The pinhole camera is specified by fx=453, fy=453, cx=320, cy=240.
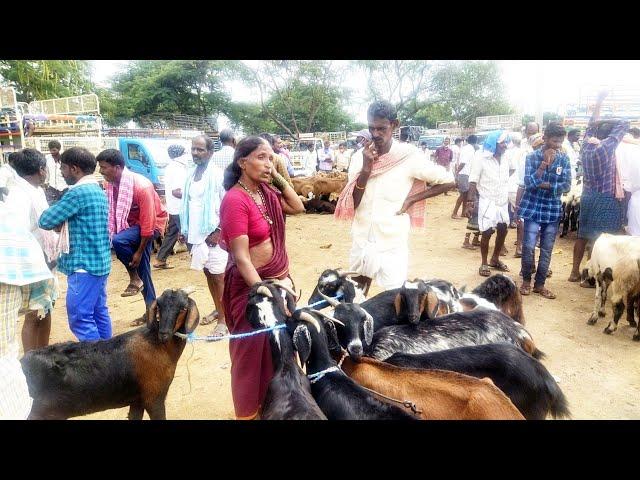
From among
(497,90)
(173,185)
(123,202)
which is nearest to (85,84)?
(173,185)

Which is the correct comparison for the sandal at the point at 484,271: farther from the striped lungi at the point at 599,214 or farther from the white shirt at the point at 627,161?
the white shirt at the point at 627,161

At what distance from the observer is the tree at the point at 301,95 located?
1325 inches

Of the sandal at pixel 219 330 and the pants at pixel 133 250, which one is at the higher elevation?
the pants at pixel 133 250

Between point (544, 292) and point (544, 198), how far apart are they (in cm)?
132

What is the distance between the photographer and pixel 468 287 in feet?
22.1

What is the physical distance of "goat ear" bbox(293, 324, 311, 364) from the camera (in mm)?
2643

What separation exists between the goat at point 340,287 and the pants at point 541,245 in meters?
3.31

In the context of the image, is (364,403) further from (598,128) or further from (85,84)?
(85,84)

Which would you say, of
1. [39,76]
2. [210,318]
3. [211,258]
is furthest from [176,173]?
[39,76]

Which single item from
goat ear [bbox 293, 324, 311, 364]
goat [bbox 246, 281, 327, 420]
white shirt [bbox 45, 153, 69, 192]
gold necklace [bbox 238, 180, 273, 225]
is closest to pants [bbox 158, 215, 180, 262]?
white shirt [bbox 45, 153, 69, 192]

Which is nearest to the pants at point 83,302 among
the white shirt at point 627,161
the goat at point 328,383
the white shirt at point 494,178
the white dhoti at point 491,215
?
the goat at point 328,383

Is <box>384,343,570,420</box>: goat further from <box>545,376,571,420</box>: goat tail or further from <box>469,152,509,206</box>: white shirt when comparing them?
<box>469,152,509,206</box>: white shirt

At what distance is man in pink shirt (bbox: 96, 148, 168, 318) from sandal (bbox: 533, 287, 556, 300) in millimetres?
5205

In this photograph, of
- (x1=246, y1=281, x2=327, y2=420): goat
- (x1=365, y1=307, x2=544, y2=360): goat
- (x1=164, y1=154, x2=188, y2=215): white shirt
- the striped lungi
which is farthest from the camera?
(x1=164, y1=154, x2=188, y2=215): white shirt
